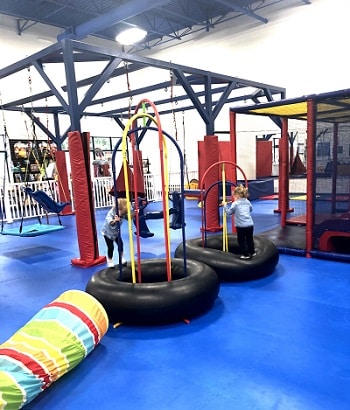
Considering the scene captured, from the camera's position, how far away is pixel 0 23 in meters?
12.3

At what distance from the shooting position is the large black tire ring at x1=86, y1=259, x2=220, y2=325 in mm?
3059

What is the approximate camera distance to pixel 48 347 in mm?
2361

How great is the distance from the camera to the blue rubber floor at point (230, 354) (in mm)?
2205

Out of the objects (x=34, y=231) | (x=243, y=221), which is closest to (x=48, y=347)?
(x=243, y=221)

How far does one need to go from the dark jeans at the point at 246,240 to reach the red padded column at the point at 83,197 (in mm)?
2116

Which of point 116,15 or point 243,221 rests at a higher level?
point 116,15

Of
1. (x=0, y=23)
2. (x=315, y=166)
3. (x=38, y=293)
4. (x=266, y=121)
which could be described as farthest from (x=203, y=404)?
(x=0, y=23)

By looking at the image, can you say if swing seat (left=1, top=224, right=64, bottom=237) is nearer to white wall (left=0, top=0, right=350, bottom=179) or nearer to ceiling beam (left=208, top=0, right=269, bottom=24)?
white wall (left=0, top=0, right=350, bottom=179)

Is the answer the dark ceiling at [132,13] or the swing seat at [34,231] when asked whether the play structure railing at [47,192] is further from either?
the dark ceiling at [132,13]

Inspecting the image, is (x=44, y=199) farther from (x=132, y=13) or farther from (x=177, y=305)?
(x=132, y=13)

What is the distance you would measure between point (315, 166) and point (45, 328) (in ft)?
13.4

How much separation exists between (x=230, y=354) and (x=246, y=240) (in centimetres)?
201

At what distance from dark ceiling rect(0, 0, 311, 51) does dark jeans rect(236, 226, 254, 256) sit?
769 cm

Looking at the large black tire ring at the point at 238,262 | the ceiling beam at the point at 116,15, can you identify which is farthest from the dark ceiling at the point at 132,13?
the large black tire ring at the point at 238,262
